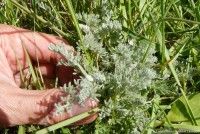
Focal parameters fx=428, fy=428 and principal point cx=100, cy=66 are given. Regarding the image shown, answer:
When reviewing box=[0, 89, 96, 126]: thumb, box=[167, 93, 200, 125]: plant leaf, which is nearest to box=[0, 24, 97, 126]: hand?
box=[0, 89, 96, 126]: thumb

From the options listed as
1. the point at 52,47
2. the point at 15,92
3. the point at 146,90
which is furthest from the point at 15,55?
the point at 146,90

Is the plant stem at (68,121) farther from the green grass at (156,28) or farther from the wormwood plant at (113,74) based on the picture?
the green grass at (156,28)

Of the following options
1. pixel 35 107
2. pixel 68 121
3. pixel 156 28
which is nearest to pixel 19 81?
pixel 35 107

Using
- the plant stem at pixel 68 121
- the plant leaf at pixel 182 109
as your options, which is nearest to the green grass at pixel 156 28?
the plant leaf at pixel 182 109

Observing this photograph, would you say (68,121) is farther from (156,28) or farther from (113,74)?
(156,28)

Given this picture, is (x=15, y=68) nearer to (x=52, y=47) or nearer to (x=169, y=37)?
(x=52, y=47)

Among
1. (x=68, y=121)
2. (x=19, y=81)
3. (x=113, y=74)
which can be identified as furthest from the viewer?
(x=19, y=81)
